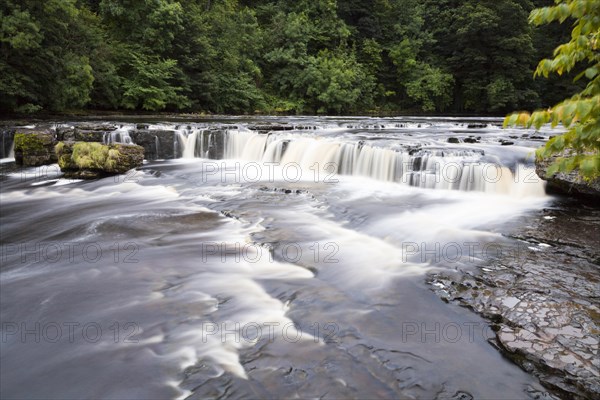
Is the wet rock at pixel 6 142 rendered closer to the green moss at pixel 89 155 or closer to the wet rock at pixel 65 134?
the wet rock at pixel 65 134

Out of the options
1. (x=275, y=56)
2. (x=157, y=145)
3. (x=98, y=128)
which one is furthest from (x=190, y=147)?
(x=275, y=56)

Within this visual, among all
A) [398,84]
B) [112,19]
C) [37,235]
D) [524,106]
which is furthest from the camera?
[398,84]

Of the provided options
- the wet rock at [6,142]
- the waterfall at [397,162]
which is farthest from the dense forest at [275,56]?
the waterfall at [397,162]

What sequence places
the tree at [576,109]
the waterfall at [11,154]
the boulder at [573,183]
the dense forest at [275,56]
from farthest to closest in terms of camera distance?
the dense forest at [275,56] < the waterfall at [11,154] < the boulder at [573,183] < the tree at [576,109]

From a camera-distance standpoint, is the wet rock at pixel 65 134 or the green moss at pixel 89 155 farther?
the wet rock at pixel 65 134

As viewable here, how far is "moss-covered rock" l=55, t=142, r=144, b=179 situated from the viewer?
1130 centimetres

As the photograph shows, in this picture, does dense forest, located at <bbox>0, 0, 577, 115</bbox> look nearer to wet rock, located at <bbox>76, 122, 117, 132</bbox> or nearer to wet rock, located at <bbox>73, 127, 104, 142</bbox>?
wet rock, located at <bbox>76, 122, 117, 132</bbox>

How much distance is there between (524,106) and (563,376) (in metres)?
38.5

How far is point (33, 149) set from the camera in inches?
503

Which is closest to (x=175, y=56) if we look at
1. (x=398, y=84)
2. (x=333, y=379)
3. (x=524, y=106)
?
(x=398, y=84)

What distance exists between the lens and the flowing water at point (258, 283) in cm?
332

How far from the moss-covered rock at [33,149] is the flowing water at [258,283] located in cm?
189

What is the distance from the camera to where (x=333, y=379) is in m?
3.23

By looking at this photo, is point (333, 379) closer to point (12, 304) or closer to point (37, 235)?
point (12, 304)
